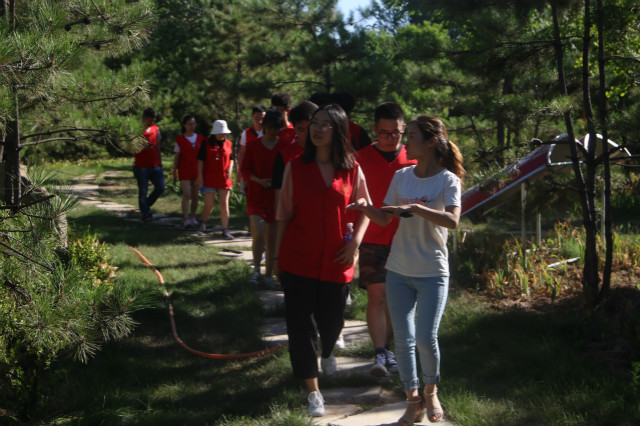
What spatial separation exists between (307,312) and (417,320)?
28.5 inches

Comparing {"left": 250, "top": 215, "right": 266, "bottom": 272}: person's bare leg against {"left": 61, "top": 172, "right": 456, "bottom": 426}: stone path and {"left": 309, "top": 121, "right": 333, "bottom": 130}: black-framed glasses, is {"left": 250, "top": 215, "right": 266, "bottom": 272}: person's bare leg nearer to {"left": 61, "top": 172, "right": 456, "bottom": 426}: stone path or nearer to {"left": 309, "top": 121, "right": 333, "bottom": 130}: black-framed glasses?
{"left": 61, "top": 172, "right": 456, "bottom": 426}: stone path

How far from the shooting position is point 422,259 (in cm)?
390

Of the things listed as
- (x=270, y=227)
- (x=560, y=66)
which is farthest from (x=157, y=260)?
(x=560, y=66)

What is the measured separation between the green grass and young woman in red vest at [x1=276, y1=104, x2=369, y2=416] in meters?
0.46

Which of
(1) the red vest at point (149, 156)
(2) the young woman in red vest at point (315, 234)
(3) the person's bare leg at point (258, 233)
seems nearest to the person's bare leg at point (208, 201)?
(1) the red vest at point (149, 156)

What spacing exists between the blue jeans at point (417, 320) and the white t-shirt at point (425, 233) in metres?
0.07

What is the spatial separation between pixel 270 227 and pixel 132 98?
2.17 meters

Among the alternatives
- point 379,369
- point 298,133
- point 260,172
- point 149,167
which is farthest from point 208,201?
point 379,369

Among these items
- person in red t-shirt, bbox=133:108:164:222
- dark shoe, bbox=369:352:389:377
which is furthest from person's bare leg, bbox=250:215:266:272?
person in red t-shirt, bbox=133:108:164:222

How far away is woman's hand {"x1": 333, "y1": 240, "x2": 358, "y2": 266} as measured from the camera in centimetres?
423

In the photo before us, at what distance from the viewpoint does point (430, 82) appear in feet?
32.7

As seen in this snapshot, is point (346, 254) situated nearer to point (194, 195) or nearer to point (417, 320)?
point (417, 320)

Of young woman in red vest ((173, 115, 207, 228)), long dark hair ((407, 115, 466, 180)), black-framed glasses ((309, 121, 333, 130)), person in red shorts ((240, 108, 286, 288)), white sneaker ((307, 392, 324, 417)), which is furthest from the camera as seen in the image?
young woman in red vest ((173, 115, 207, 228))

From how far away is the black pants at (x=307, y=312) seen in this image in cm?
421
